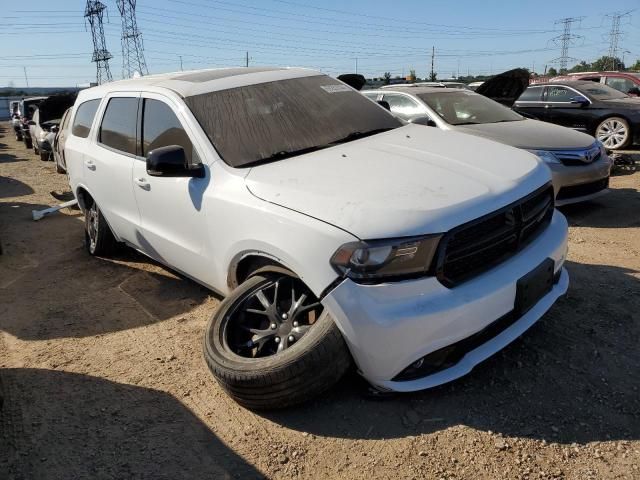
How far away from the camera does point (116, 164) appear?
4.30m

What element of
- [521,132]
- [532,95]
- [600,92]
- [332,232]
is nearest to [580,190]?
[521,132]

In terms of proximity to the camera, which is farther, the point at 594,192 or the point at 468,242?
the point at 594,192

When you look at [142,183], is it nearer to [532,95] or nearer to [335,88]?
[335,88]

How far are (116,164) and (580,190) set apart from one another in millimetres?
4999

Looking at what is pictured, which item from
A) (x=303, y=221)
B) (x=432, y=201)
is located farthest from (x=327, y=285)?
(x=432, y=201)

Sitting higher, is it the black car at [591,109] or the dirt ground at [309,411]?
the black car at [591,109]

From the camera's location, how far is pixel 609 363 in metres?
2.99

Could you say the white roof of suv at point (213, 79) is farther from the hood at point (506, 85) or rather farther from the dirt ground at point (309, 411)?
the hood at point (506, 85)

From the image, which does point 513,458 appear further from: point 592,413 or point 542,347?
point 542,347

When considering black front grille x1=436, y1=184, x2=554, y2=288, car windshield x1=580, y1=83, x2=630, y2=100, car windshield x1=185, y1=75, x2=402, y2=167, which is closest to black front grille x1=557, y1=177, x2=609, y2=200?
car windshield x1=185, y1=75, x2=402, y2=167

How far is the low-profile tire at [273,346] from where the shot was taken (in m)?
2.54

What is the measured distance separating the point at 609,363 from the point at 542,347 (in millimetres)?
361

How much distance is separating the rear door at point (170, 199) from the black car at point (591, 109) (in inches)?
320

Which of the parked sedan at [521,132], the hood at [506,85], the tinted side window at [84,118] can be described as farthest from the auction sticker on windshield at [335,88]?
the hood at [506,85]
